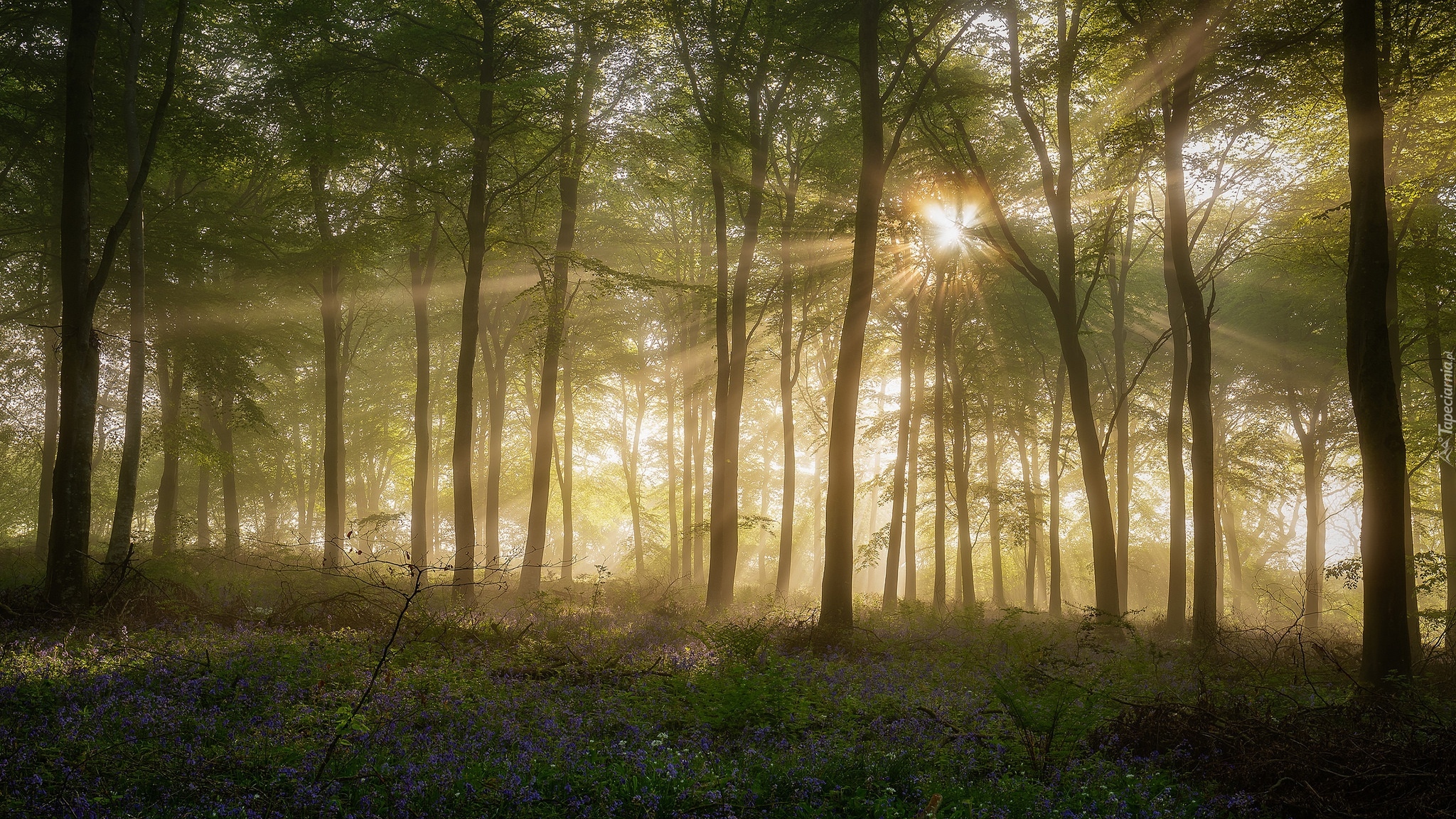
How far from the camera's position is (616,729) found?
599 cm

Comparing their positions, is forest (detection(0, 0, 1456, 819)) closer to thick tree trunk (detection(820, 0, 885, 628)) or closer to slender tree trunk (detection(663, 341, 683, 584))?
thick tree trunk (detection(820, 0, 885, 628))

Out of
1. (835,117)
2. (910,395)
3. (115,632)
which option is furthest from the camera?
(910,395)

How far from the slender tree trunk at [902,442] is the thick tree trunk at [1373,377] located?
40.1 feet

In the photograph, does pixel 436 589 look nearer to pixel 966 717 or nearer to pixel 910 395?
pixel 966 717

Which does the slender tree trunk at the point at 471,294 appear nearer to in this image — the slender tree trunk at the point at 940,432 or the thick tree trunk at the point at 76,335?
the thick tree trunk at the point at 76,335

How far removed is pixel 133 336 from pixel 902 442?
17417mm

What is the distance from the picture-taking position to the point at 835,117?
19.1 meters

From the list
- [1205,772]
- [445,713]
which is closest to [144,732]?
[445,713]

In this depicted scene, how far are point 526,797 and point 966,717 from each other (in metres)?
4.21

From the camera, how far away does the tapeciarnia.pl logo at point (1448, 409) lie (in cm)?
1641

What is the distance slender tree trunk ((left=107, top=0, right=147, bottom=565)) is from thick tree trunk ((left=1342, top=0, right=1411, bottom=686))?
17.7 metres

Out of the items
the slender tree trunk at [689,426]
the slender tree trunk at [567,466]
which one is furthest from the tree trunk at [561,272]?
the slender tree trunk at [689,426]

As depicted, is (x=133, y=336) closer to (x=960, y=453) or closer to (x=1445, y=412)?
(x=960, y=453)

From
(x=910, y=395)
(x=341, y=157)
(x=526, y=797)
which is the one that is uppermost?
(x=341, y=157)
